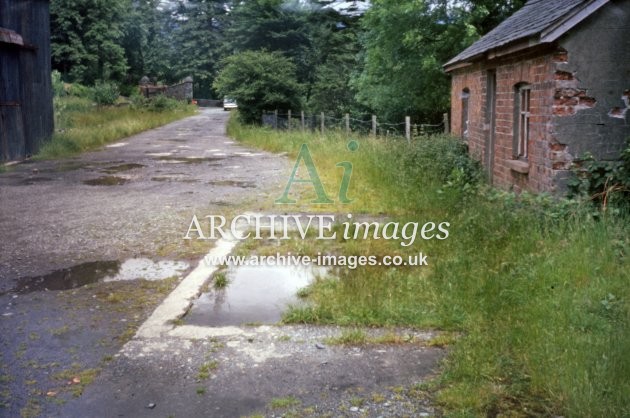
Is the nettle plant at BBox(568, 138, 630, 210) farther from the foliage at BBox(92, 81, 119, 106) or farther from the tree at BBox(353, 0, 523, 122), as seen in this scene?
the foliage at BBox(92, 81, 119, 106)

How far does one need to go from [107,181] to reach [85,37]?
30940mm

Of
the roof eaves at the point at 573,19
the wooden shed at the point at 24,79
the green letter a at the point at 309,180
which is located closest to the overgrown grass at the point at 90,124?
the wooden shed at the point at 24,79

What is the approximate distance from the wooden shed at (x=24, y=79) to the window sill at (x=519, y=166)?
12.4 meters

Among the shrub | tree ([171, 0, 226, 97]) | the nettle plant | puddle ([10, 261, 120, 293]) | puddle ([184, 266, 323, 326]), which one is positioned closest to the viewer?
puddle ([184, 266, 323, 326])

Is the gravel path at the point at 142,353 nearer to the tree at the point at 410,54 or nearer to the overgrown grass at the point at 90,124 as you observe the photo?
the overgrown grass at the point at 90,124

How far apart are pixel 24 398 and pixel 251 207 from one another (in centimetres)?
637

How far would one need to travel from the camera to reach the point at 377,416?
12.0ft

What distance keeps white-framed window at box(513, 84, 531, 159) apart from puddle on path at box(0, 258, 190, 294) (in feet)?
18.9

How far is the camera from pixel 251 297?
5.93 meters

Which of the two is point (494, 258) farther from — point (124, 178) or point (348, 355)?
point (124, 178)

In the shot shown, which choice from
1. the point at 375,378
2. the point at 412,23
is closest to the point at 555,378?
the point at 375,378

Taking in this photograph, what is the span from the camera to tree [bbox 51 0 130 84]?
3888cm

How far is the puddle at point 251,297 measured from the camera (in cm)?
534

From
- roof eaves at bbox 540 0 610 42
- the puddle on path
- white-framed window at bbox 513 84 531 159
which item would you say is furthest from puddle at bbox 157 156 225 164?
roof eaves at bbox 540 0 610 42
